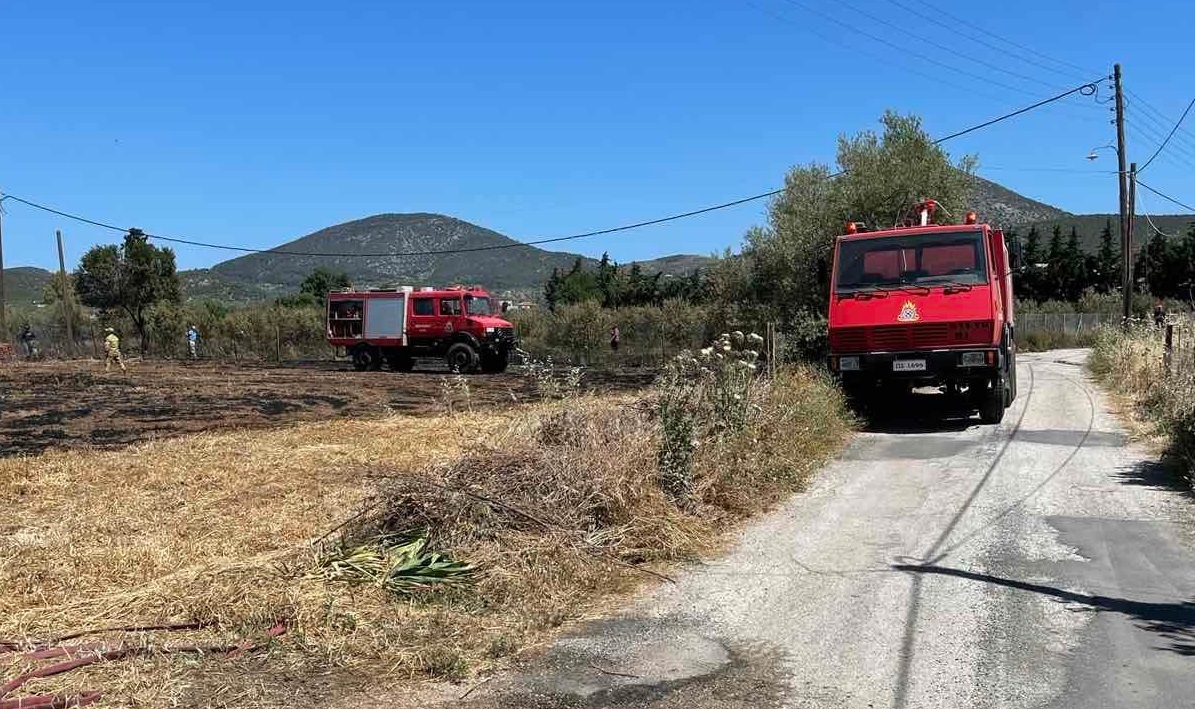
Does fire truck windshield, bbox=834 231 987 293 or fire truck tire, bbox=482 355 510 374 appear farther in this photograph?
fire truck tire, bbox=482 355 510 374

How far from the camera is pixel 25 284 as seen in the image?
120 m

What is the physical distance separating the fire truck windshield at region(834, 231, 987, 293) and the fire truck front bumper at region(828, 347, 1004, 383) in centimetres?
100

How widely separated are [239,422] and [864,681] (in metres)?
13.8

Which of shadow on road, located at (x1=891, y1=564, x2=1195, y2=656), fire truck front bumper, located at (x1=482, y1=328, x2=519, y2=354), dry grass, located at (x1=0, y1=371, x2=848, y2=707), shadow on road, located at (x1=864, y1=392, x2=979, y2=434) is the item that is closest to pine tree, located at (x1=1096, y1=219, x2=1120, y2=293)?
fire truck front bumper, located at (x1=482, y1=328, x2=519, y2=354)

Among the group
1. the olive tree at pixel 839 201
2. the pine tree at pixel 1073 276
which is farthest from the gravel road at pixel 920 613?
the pine tree at pixel 1073 276

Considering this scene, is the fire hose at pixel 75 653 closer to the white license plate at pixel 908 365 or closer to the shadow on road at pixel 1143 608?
the shadow on road at pixel 1143 608

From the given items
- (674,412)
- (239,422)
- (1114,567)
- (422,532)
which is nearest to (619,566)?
(422,532)

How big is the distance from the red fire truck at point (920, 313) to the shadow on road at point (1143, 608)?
6382mm

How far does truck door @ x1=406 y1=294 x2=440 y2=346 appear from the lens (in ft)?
101

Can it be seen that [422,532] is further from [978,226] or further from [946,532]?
[978,226]

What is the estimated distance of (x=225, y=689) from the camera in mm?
3990

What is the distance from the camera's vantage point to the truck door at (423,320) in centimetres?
3072

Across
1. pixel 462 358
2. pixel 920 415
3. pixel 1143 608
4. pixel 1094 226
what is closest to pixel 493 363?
pixel 462 358

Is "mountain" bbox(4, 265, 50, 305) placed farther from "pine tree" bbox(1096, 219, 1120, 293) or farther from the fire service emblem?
the fire service emblem
